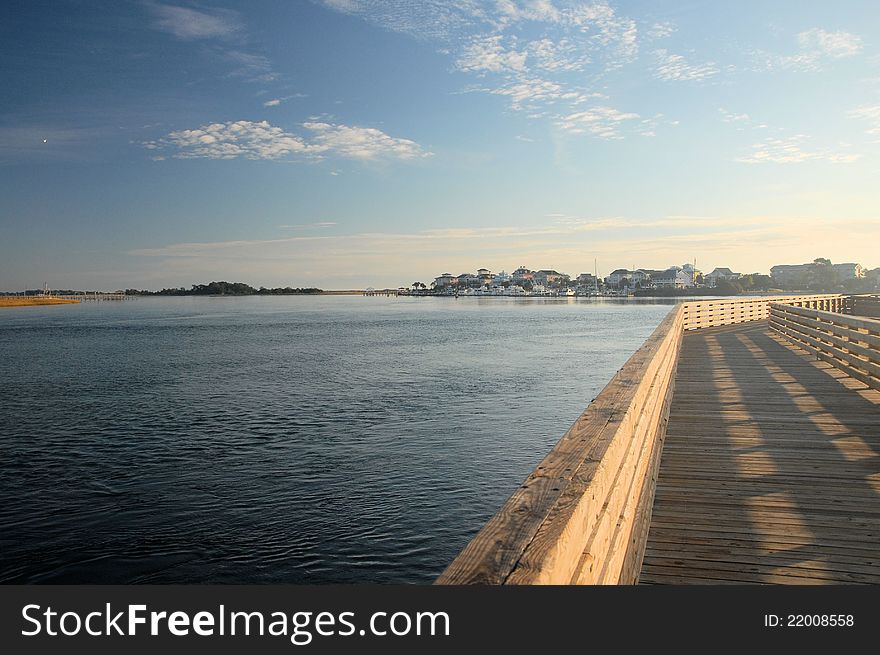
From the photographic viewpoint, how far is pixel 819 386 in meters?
10.8

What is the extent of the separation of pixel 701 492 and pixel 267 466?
903cm

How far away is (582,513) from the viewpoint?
2.43m

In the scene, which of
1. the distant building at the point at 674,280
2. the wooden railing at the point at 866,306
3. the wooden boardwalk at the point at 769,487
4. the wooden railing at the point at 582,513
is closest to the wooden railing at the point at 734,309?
the wooden railing at the point at 866,306

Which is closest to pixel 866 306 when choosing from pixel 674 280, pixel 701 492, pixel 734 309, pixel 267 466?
pixel 734 309

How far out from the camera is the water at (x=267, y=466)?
8.63 meters


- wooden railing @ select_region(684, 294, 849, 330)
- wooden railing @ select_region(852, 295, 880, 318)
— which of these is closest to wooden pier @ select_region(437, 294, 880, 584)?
wooden railing @ select_region(684, 294, 849, 330)

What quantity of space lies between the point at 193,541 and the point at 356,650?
8.16 m

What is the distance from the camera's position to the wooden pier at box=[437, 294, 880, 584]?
229 centimetres

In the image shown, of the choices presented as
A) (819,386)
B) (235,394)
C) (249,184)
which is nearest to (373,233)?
(249,184)

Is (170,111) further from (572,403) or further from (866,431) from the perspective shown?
(866,431)

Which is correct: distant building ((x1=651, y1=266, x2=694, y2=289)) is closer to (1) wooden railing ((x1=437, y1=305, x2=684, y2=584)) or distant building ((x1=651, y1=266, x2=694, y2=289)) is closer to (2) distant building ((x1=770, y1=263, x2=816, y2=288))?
(2) distant building ((x1=770, y1=263, x2=816, y2=288))

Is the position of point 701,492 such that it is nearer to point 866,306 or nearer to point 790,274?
point 866,306

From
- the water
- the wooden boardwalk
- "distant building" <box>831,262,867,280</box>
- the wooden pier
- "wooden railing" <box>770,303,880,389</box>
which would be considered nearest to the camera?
the wooden pier

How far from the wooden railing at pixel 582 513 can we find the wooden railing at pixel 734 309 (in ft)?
63.8
